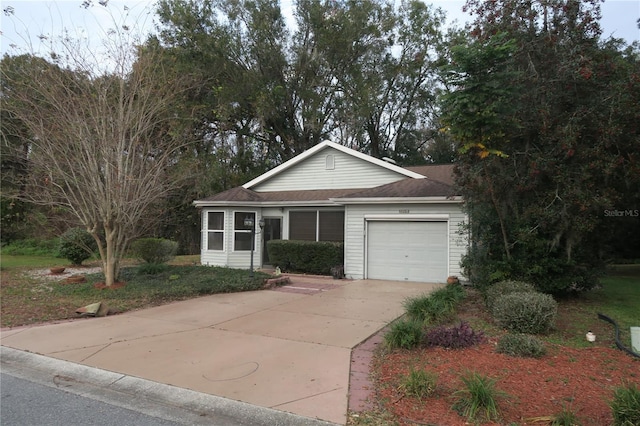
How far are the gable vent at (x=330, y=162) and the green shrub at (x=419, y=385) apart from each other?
498 inches

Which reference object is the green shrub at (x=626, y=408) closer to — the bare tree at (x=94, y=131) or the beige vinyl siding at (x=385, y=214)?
the beige vinyl siding at (x=385, y=214)

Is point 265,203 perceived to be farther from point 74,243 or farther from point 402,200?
point 74,243

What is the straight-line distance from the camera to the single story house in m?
12.9

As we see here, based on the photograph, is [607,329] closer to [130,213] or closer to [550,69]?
[550,69]

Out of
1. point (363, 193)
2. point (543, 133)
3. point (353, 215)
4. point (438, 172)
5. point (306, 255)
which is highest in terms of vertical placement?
point (438, 172)

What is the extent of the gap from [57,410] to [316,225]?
11.8 metres

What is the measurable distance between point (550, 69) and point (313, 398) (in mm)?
8316

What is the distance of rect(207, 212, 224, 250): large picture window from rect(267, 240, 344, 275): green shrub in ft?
6.65

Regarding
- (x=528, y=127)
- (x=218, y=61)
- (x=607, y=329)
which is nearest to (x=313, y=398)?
(x=607, y=329)

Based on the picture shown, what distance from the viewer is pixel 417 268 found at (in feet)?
43.3

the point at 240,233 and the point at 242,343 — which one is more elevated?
the point at 240,233

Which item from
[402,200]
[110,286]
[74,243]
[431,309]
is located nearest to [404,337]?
[431,309]

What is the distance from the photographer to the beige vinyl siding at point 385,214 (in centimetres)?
1252

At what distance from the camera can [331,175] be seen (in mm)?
16609
